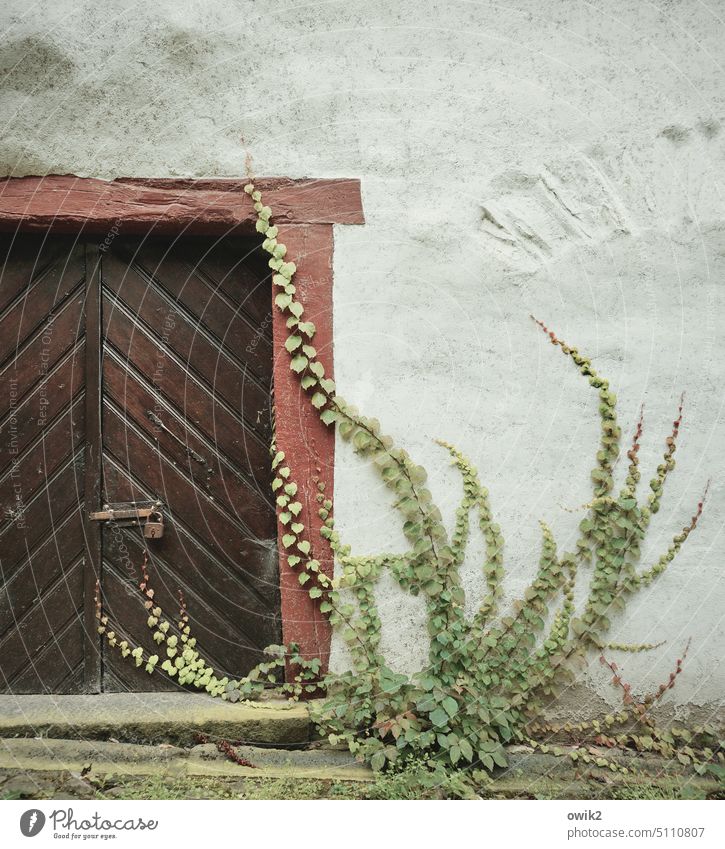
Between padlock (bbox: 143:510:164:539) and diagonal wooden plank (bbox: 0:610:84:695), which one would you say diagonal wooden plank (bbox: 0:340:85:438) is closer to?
padlock (bbox: 143:510:164:539)

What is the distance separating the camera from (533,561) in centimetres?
282

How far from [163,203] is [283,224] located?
0.50m

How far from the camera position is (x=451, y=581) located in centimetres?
277

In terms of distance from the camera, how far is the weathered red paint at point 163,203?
2725mm

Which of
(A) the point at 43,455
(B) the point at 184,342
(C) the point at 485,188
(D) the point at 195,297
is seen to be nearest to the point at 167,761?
(A) the point at 43,455

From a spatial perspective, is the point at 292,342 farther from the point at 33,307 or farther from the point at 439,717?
the point at 439,717

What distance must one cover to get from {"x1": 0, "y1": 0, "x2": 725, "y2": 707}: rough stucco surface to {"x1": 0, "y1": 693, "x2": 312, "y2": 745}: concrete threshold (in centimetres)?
35

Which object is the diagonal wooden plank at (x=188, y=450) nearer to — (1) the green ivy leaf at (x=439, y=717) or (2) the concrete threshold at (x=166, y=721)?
(2) the concrete threshold at (x=166, y=721)

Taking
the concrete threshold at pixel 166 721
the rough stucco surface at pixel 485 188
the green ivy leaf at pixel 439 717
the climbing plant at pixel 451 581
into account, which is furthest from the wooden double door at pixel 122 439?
the green ivy leaf at pixel 439 717

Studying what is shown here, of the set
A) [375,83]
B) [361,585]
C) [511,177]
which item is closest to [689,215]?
[511,177]

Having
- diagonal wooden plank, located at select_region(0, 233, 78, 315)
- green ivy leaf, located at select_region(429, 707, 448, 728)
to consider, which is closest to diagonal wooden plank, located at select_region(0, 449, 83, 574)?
diagonal wooden plank, located at select_region(0, 233, 78, 315)

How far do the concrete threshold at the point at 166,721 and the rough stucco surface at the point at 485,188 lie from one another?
0.35 meters

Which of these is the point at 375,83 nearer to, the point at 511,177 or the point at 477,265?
the point at 511,177

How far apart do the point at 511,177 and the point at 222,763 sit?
2.66m
